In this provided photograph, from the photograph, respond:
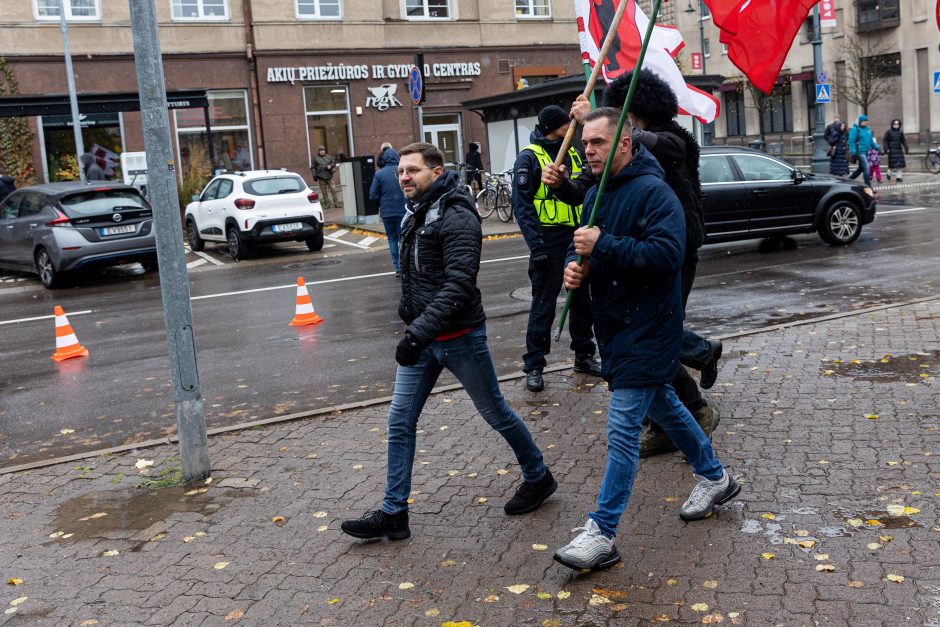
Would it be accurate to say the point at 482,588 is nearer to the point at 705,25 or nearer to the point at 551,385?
the point at 551,385

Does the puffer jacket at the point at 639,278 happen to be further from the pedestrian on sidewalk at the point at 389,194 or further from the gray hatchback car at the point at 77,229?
the gray hatchback car at the point at 77,229

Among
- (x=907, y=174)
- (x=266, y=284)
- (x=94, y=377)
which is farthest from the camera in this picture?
(x=907, y=174)

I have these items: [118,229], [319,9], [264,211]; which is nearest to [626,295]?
[118,229]

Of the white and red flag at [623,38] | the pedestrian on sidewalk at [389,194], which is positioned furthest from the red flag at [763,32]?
the pedestrian on sidewalk at [389,194]

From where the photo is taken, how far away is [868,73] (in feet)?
151

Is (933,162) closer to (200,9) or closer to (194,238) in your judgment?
(200,9)

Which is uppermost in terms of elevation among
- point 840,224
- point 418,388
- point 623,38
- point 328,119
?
point 328,119

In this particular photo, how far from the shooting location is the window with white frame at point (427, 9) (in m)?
32.8

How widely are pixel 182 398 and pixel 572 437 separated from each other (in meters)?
2.39

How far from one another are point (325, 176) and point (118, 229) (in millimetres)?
11984

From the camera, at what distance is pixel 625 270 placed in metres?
4.39

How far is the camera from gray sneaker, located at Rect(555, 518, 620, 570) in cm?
435

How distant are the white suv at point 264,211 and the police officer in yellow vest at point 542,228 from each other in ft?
41.6

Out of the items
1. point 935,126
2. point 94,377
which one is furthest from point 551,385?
point 935,126
